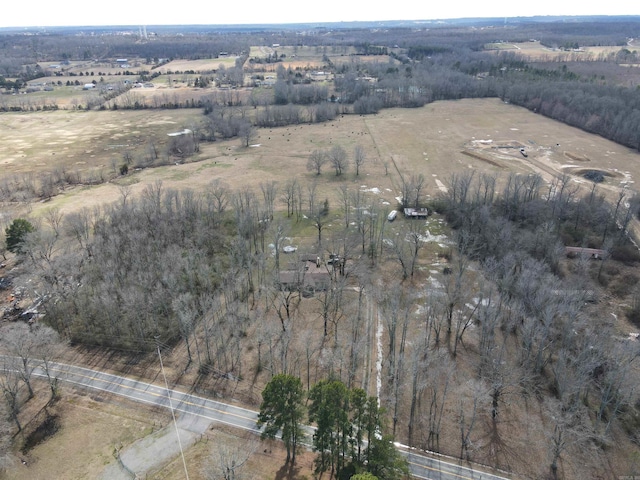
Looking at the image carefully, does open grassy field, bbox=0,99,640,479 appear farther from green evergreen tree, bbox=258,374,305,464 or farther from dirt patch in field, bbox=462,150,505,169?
green evergreen tree, bbox=258,374,305,464

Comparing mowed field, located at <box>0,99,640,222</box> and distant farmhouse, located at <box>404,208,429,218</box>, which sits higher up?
mowed field, located at <box>0,99,640,222</box>

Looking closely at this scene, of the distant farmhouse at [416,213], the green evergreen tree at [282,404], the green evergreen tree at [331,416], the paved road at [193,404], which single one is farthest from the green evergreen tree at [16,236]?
the distant farmhouse at [416,213]

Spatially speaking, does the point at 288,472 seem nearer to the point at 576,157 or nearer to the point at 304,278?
the point at 304,278

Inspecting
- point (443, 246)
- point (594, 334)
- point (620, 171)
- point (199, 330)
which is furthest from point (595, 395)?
point (620, 171)

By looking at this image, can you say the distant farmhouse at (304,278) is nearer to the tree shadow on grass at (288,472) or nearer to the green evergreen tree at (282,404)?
the green evergreen tree at (282,404)

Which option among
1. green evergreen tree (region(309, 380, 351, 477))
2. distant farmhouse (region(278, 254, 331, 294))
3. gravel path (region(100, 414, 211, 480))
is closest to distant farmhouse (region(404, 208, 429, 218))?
distant farmhouse (region(278, 254, 331, 294))

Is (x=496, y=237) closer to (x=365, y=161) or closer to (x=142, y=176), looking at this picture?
(x=365, y=161)

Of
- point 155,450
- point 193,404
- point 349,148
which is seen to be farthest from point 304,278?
point 349,148
